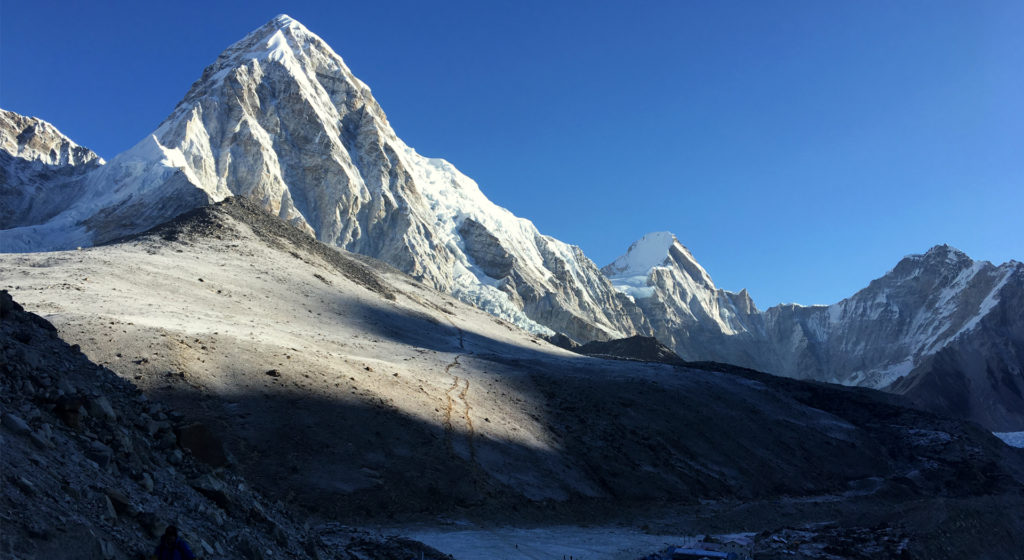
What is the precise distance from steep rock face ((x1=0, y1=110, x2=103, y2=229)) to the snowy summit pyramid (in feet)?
10.8

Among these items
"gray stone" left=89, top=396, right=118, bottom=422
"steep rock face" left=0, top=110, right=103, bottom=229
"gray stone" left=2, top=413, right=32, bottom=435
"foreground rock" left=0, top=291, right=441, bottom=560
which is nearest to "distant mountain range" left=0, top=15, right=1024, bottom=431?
"steep rock face" left=0, top=110, right=103, bottom=229

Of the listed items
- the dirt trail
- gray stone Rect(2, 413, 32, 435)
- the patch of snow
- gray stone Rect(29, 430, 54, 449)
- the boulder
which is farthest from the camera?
the dirt trail

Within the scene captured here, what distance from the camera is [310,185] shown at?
388ft

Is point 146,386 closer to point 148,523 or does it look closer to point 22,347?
point 22,347

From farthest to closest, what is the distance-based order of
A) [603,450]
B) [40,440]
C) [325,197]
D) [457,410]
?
[325,197] < [603,450] < [457,410] < [40,440]

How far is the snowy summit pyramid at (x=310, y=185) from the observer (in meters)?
91.5

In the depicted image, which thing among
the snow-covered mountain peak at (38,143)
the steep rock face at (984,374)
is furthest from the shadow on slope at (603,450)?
the snow-covered mountain peak at (38,143)

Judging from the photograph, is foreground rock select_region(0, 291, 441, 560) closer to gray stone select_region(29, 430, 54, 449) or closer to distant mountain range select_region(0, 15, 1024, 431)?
gray stone select_region(29, 430, 54, 449)

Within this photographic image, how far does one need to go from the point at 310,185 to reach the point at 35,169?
133 ft

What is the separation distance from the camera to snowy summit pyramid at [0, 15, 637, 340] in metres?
91.5

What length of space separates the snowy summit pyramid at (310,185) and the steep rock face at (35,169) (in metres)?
3.28

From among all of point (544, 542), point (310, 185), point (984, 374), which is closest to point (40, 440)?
point (544, 542)

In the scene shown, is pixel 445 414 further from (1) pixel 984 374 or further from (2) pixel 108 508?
(1) pixel 984 374

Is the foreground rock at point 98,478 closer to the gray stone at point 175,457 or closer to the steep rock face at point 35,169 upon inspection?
the gray stone at point 175,457
